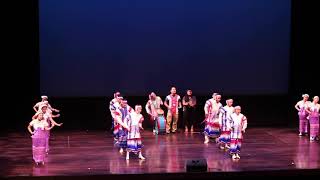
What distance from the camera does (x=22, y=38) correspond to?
1495 cm

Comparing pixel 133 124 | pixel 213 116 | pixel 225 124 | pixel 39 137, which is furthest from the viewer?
pixel 213 116

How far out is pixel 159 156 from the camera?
12.1m

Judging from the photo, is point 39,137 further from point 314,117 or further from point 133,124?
point 314,117

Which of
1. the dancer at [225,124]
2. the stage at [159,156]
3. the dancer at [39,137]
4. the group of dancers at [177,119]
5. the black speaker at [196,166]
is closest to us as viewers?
the black speaker at [196,166]

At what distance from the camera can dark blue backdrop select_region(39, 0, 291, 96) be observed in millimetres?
15203

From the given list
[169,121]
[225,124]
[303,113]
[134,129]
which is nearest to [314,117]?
[303,113]

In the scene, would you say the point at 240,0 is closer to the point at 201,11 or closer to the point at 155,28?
the point at 201,11

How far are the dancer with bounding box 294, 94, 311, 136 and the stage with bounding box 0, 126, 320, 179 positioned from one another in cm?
26

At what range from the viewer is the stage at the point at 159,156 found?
10.7 meters

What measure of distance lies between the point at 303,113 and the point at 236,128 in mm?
3321

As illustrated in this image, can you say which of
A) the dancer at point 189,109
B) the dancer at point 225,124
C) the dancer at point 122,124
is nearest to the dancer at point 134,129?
the dancer at point 122,124

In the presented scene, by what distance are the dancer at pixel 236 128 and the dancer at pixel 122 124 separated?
211cm

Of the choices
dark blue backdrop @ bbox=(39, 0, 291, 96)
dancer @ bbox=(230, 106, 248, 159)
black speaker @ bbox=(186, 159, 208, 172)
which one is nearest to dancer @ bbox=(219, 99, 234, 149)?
dancer @ bbox=(230, 106, 248, 159)

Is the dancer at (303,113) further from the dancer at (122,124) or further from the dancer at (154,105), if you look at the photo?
the dancer at (122,124)
